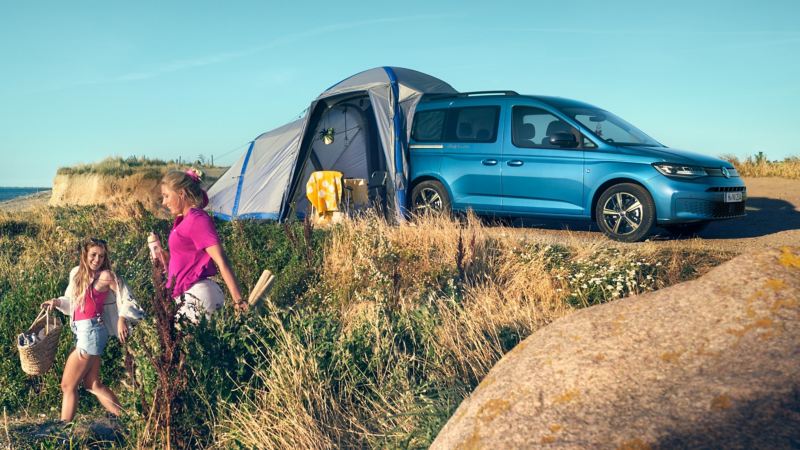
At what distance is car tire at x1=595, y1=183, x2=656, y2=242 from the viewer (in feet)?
32.8

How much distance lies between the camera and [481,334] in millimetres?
5594

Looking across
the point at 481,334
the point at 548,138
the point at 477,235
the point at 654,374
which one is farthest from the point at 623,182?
the point at 654,374

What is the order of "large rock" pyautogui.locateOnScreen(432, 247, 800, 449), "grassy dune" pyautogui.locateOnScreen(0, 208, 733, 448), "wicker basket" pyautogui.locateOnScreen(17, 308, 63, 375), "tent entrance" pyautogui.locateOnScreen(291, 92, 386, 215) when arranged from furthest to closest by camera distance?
"tent entrance" pyautogui.locateOnScreen(291, 92, 386, 215)
"wicker basket" pyautogui.locateOnScreen(17, 308, 63, 375)
"grassy dune" pyautogui.locateOnScreen(0, 208, 733, 448)
"large rock" pyautogui.locateOnScreen(432, 247, 800, 449)

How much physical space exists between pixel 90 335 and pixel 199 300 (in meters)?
1.09

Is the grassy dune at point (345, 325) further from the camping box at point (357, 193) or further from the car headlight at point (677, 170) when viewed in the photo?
the camping box at point (357, 193)

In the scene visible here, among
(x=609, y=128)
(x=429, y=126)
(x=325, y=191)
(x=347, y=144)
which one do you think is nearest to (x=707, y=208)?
(x=609, y=128)

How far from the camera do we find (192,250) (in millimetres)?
5414

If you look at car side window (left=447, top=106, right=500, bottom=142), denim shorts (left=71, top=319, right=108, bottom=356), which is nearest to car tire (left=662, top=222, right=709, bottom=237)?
car side window (left=447, top=106, right=500, bottom=142)

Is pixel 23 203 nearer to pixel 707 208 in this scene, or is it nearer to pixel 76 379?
pixel 76 379

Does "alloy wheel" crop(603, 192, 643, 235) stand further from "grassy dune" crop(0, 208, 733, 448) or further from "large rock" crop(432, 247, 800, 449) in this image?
"large rock" crop(432, 247, 800, 449)

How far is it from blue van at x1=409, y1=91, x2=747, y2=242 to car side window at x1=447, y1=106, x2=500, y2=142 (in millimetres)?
15

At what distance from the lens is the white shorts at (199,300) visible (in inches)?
215

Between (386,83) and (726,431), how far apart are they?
11136mm

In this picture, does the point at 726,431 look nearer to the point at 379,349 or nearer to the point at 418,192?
the point at 379,349
